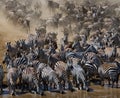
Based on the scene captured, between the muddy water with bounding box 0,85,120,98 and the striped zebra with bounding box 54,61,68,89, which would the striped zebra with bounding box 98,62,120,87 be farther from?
the striped zebra with bounding box 54,61,68,89

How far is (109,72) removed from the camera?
28.2m

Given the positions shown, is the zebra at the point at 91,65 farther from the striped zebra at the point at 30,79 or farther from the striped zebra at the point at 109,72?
the striped zebra at the point at 30,79

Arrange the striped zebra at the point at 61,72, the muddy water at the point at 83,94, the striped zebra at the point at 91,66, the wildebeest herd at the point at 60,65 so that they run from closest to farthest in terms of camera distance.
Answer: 1. the muddy water at the point at 83,94
2. the wildebeest herd at the point at 60,65
3. the striped zebra at the point at 61,72
4. the striped zebra at the point at 91,66

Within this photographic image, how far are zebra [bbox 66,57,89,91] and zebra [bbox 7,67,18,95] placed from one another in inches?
123

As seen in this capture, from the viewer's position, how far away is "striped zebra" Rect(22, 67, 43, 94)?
25566 millimetres

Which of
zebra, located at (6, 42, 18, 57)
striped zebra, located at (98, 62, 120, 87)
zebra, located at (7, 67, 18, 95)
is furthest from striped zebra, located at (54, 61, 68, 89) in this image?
zebra, located at (6, 42, 18, 57)

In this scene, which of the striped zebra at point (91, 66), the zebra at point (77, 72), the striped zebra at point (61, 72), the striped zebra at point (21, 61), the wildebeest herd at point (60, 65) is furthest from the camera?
the striped zebra at point (91, 66)

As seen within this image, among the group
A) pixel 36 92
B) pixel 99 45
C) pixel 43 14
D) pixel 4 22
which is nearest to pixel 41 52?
pixel 36 92

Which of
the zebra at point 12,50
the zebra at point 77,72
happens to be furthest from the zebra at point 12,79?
the zebra at point 12,50

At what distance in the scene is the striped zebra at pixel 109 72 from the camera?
92.2ft

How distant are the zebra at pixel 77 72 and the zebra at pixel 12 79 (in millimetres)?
3119

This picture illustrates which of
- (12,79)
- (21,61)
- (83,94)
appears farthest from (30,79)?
(83,94)

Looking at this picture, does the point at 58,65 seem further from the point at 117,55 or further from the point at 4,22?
the point at 4,22

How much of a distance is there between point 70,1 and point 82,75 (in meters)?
33.4
